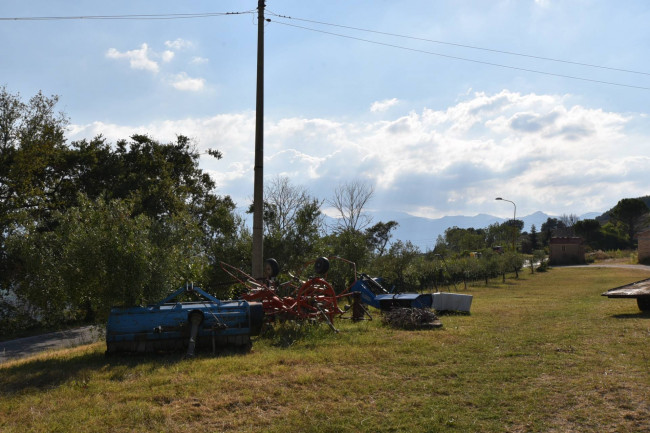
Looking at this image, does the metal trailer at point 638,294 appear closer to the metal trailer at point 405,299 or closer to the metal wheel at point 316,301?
the metal trailer at point 405,299

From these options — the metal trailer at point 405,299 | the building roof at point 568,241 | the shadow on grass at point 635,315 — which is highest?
the building roof at point 568,241

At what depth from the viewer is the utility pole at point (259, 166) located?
41.9 ft

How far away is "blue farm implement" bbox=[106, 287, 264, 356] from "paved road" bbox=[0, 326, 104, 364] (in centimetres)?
930

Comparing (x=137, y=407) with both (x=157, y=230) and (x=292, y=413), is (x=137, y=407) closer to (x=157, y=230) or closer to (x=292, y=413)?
(x=292, y=413)

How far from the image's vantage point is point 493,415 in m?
5.36

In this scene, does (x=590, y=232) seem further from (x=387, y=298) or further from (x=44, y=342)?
(x=44, y=342)

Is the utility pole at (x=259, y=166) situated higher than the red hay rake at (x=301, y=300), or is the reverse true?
the utility pole at (x=259, y=166)

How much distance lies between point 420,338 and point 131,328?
5605 millimetres

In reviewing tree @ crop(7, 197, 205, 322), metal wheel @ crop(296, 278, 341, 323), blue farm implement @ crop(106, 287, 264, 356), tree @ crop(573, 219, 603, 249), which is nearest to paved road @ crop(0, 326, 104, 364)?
tree @ crop(7, 197, 205, 322)

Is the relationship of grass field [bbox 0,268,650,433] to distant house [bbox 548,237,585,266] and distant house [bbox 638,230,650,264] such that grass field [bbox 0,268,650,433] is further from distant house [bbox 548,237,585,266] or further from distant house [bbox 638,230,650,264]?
distant house [bbox 548,237,585,266]

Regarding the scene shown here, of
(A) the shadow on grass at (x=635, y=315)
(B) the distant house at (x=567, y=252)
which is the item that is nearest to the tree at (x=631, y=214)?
(B) the distant house at (x=567, y=252)

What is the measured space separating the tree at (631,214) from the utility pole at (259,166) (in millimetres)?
101168

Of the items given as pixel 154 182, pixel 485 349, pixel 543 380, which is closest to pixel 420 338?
pixel 485 349

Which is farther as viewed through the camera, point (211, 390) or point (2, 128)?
point (2, 128)
